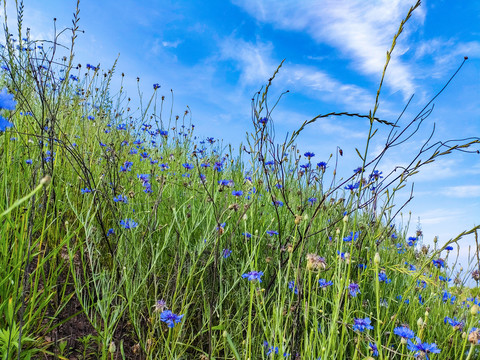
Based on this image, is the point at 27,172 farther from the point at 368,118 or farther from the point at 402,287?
the point at 402,287

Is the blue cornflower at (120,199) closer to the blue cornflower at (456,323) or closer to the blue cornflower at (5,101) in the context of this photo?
the blue cornflower at (5,101)

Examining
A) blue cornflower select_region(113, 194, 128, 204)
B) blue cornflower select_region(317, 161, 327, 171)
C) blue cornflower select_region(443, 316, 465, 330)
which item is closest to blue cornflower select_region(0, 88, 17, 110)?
blue cornflower select_region(113, 194, 128, 204)

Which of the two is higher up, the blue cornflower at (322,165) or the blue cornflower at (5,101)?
the blue cornflower at (322,165)

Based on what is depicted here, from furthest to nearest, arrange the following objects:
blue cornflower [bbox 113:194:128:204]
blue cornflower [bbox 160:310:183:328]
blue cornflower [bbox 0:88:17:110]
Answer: blue cornflower [bbox 113:194:128:204] → blue cornflower [bbox 160:310:183:328] → blue cornflower [bbox 0:88:17:110]

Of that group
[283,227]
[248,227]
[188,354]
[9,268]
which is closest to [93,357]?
[188,354]

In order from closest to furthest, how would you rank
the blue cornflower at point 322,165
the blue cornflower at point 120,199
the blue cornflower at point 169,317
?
1. the blue cornflower at point 169,317
2. the blue cornflower at point 120,199
3. the blue cornflower at point 322,165

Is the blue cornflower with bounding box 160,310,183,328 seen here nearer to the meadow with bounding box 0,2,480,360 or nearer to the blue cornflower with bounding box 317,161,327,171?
the meadow with bounding box 0,2,480,360

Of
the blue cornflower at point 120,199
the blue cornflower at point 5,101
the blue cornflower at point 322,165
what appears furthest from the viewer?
the blue cornflower at point 322,165

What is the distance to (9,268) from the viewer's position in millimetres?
A: 1817

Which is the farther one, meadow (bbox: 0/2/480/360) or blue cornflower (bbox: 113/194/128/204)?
blue cornflower (bbox: 113/194/128/204)

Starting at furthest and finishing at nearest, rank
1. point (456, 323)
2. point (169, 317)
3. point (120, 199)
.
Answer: point (120, 199)
point (456, 323)
point (169, 317)

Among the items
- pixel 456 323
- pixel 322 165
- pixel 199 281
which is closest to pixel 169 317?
pixel 199 281

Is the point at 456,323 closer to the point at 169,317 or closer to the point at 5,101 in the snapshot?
the point at 169,317

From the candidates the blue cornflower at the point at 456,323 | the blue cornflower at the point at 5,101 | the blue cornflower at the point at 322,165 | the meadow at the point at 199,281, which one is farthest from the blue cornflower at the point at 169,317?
the blue cornflower at the point at 322,165
